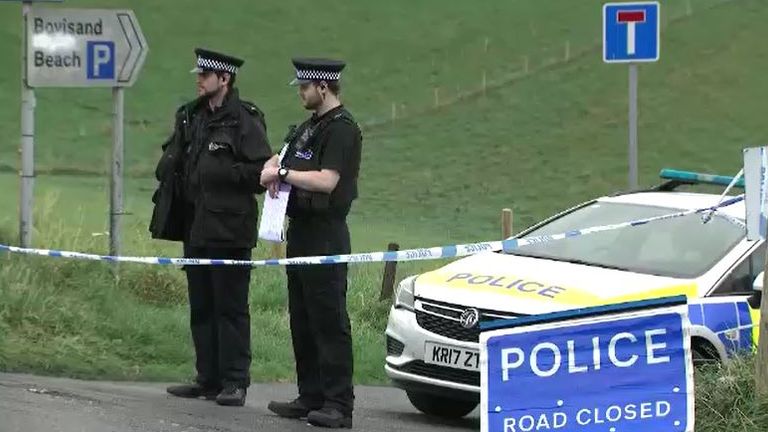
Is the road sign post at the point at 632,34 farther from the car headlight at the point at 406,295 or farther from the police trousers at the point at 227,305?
the police trousers at the point at 227,305

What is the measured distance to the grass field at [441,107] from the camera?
27.3 metres

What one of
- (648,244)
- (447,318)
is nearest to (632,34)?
(648,244)

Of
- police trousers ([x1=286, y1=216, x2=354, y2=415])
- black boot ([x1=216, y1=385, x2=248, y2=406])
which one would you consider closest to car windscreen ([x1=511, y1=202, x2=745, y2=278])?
police trousers ([x1=286, y1=216, x2=354, y2=415])

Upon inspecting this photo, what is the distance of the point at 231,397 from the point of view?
8320 mm

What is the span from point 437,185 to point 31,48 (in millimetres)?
20896

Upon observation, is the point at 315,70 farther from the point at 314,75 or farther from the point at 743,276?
the point at 743,276

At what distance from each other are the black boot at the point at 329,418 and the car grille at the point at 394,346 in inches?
34.8

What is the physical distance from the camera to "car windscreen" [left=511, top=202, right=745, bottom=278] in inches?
341

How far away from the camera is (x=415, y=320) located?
8.59m

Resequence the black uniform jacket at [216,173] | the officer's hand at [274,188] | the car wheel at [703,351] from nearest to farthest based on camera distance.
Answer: the officer's hand at [274,188]
the car wheel at [703,351]
the black uniform jacket at [216,173]

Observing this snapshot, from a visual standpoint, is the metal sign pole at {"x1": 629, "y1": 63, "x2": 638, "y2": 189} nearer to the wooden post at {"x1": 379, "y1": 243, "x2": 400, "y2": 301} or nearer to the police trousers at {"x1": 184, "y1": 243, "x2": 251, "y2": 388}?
the wooden post at {"x1": 379, "y1": 243, "x2": 400, "y2": 301}

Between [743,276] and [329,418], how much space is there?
8.19 ft

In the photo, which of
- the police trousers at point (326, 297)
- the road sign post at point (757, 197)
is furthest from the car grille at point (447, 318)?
the road sign post at point (757, 197)

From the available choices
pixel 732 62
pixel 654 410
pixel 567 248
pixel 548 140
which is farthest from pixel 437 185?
pixel 654 410
